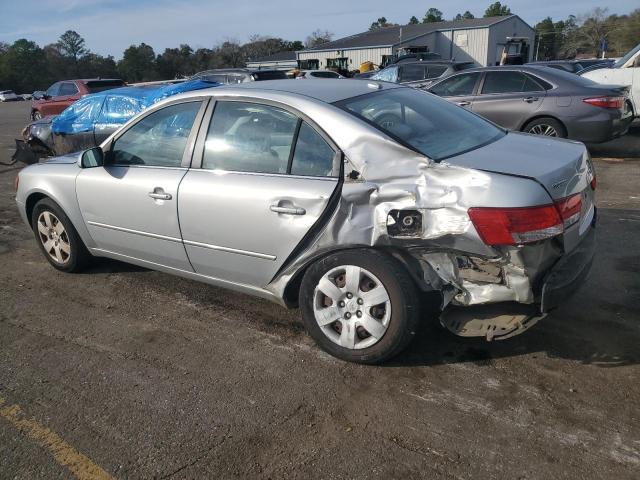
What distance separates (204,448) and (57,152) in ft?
28.5

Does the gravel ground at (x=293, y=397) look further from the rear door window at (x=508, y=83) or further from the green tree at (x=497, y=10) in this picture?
the green tree at (x=497, y=10)

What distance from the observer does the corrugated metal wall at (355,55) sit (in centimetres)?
4828

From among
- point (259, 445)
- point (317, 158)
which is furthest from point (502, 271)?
point (259, 445)

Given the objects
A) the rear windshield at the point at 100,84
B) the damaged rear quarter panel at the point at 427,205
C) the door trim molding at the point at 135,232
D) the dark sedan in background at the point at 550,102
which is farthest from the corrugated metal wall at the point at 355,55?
the damaged rear quarter panel at the point at 427,205

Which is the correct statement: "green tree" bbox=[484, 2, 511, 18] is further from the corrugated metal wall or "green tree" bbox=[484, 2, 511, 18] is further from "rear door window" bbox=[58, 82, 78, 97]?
"rear door window" bbox=[58, 82, 78, 97]

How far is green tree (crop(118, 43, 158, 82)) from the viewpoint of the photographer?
7225 cm

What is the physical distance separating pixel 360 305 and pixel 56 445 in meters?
1.73

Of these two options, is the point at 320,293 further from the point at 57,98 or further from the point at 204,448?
the point at 57,98

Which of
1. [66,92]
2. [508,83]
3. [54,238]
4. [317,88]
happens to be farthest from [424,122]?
[66,92]

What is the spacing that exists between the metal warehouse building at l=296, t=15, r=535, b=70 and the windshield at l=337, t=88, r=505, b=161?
148 ft

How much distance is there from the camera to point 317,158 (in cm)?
326

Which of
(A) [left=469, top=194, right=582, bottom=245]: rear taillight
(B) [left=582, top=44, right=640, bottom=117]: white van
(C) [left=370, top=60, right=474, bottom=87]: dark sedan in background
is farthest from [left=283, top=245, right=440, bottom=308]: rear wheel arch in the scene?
(C) [left=370, top=60, right=474, bottom=87]: dark sedan in background

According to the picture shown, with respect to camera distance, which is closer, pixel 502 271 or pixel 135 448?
pixel 135 448

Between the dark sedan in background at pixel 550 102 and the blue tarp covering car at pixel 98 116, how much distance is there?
16.1ft
